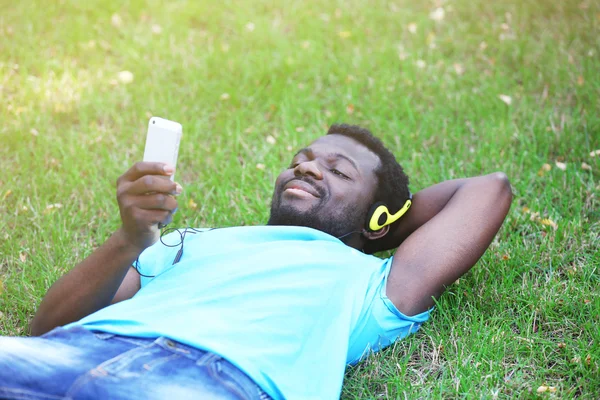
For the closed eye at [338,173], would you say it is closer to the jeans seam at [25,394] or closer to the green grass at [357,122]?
the green grass at [357,122]

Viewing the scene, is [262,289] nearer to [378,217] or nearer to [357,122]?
[378,217]

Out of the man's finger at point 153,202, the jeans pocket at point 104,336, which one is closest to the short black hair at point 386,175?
the man's finger at point 153,202

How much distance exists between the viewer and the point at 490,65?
5277mm

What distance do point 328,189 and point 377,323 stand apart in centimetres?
71

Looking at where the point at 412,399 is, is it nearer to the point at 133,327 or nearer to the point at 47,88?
the point at 133,327

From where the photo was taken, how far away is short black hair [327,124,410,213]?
325 centimetres

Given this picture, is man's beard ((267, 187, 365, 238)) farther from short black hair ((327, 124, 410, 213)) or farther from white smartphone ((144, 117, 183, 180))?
white smartphone ((144, 117, 183, 180))

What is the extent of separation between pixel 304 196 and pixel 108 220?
1530 millimetres

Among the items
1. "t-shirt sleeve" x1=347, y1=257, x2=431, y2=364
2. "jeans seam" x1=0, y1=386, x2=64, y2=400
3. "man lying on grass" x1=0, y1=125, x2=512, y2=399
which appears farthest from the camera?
"t-shirt sleeve" x1=347, y1=257, x2=431, y2=364

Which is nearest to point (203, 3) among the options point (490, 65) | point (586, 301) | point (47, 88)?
point (47, 88)

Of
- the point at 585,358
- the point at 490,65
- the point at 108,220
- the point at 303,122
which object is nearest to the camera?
the point at 585,358

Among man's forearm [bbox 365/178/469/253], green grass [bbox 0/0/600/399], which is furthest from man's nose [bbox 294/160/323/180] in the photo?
green grass [bbox 0/0/600/399]

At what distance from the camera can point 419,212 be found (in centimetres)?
335

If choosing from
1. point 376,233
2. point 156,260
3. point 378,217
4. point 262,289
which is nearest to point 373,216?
point 378,217
